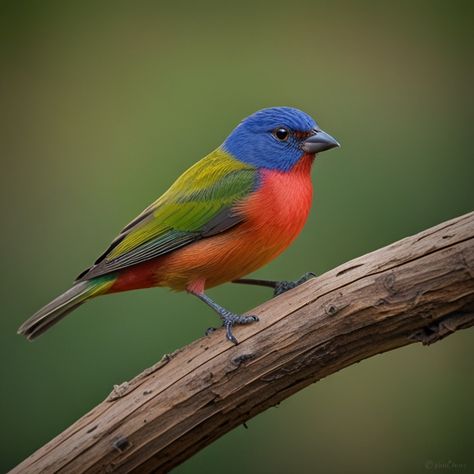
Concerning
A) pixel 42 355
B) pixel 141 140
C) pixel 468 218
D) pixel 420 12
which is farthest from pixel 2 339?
pixel 420 12

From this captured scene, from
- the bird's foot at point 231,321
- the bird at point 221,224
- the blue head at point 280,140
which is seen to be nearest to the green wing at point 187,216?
the bird at point 221,224

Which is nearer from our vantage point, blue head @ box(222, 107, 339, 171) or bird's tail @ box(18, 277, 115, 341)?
bird's tail @ box(18, 277, 115, 341)

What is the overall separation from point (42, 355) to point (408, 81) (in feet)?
12.9

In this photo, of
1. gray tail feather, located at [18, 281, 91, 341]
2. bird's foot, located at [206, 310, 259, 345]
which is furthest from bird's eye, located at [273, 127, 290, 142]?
gray tail feather, located at [18, 281, 91, 341]

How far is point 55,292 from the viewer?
6.64 meters

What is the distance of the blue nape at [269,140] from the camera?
5.27 m

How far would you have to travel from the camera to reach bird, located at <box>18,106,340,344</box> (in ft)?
16.1

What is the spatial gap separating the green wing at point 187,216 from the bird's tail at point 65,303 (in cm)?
7

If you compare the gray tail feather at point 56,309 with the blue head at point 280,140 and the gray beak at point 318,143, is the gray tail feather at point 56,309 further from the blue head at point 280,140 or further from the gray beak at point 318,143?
the gray beak at point 318,143

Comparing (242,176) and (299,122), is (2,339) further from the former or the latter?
(299,122)

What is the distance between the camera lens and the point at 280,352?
408cm

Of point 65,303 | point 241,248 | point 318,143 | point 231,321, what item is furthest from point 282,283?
point 65,303

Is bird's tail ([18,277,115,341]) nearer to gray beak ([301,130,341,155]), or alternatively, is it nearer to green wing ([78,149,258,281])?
green wing ([78,149,258,281])

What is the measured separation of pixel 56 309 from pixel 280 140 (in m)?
1.85
